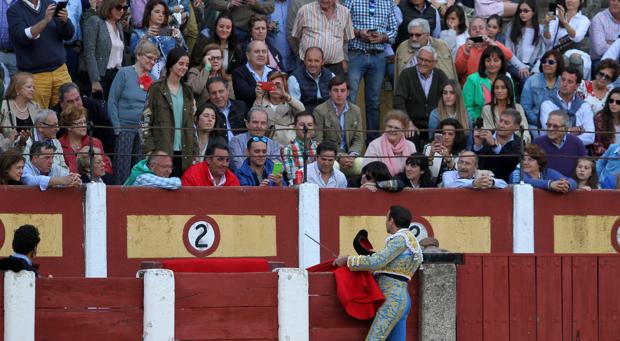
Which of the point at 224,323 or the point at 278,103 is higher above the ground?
the point at 278,103

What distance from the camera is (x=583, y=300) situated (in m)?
15.2

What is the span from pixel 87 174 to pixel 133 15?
2.57m

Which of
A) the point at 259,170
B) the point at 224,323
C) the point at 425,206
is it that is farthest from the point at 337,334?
the point at 425,206

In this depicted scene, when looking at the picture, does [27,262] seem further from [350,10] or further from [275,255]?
[350,10]

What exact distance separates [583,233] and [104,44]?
4604mm

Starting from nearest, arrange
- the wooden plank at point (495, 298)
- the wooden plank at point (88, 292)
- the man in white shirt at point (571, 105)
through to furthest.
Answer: the wooden plank at point (88, 292)
the wooden plank at point (495, 298)
the man in white shirt at point (571, 105)

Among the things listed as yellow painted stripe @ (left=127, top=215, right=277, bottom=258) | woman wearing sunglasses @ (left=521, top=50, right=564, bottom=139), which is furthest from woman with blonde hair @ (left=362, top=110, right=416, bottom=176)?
woman wearing sunglasses @ (left=521, top=50, right=564, bottom=139)

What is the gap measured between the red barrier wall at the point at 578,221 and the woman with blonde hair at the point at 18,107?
14.7 feet

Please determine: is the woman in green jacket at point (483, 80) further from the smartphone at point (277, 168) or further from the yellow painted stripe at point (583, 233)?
the smartphone at point (277, 168)

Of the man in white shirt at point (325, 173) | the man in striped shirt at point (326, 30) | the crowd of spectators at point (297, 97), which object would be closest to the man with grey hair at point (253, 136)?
the crowd of spectators at point (297, 97)

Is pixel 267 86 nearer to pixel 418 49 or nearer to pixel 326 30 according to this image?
pixel 326 30

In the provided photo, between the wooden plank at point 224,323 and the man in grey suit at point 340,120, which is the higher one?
the man in grey suit at point 340,120

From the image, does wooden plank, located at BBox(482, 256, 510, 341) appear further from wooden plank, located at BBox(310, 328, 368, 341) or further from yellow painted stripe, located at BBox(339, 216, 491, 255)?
yellow painted stripe, located at BBox(339, 216, 491, 255)

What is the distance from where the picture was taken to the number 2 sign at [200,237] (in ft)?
53.1
